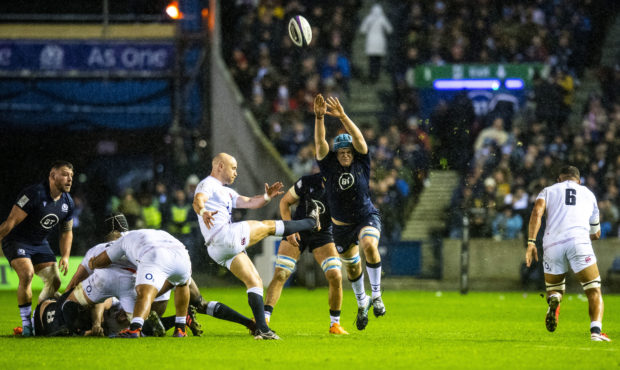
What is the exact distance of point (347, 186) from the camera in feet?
38.7

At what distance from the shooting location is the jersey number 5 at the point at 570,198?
11125 millimetres

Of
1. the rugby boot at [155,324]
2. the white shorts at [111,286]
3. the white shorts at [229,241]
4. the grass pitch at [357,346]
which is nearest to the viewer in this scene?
the grass pitch at [357,346]

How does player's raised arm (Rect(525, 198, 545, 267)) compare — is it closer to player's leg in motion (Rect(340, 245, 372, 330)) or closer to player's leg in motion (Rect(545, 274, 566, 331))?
player's leg in motion (Rect(545, 274, 566, 331))

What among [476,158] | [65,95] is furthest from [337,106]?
[65,95]

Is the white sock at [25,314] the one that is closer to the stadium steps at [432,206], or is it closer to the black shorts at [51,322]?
the black shorts at [51,322]

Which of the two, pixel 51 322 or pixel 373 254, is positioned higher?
pixel 373 254

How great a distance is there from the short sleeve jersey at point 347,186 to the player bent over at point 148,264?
82.6 inches

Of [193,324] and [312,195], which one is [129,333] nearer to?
[193,324]

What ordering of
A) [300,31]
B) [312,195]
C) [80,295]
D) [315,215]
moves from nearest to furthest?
[80,295] < [315,215] < [312,195] < [300,31]

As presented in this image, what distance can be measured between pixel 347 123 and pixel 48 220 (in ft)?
12.5

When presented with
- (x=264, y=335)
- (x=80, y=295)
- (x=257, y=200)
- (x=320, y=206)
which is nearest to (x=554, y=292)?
(x=320, y=206)

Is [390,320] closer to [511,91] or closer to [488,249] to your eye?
[488,249]

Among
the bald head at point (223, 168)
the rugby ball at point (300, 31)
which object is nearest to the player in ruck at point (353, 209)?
the bald head at point (223, 168)

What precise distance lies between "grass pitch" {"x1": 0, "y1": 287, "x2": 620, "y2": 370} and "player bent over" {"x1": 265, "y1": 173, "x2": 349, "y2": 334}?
0.49 meters
